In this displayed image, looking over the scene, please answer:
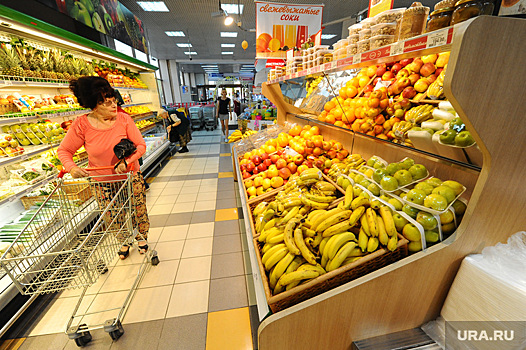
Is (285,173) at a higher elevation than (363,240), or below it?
below

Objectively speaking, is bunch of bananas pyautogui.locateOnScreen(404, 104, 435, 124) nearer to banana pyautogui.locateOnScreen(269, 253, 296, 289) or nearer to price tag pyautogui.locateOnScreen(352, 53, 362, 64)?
price tag pyautogui.locateOnScreen(352, 53, 362, 64)

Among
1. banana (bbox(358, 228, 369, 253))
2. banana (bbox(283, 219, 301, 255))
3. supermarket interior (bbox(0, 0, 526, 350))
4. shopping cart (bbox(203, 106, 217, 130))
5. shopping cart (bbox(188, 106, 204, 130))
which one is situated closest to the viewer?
supermarket interior (bbox(0, 0, 526, 350))

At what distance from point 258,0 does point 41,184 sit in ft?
16.2

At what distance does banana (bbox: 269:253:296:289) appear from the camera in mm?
1263

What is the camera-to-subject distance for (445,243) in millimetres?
1064

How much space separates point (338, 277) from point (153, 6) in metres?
9.39

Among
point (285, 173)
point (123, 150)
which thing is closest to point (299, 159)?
point (285, 173)

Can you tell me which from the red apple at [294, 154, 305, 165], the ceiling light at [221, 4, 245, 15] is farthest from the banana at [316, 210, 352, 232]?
the ceiling light at [221, 4, 245, 15]

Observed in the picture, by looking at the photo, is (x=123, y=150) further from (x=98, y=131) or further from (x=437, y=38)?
(x=437, y=38)

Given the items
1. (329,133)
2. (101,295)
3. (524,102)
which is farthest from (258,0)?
(101,295)

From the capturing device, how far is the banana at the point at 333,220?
4.27 feet

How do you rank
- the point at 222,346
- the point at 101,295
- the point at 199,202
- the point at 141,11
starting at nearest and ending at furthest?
the point at 222,346, the point at 101,295, the point at 199,202, the point at 141,11

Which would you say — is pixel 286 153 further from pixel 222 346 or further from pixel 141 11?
pixel 141 11

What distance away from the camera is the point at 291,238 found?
1.36m
